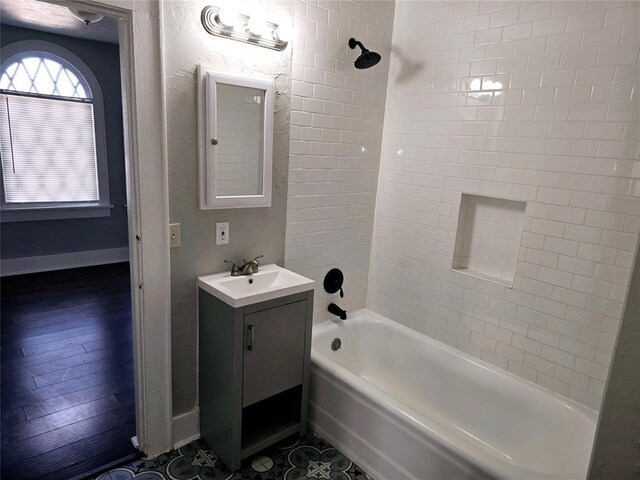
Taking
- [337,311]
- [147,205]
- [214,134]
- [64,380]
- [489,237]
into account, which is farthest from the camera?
[337,311]

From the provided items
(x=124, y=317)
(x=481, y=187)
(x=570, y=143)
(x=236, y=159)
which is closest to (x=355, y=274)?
(x=481, y=187)

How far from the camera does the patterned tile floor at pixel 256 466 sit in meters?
2.04

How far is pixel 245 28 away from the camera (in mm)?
2033

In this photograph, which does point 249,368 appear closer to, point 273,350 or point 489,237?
point 273,350

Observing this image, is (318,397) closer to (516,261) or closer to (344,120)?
(516,261)

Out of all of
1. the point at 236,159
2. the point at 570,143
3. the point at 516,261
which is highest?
the point at 570,143

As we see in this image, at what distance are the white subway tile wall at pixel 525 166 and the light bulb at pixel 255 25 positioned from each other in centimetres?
105

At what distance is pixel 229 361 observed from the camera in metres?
1.98

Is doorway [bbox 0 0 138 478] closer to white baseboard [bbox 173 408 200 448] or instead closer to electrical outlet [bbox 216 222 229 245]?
white baseboard [bbox 173 408 200 448]

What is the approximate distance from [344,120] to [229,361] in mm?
1579

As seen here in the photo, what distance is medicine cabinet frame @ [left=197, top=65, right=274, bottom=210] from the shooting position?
196cm

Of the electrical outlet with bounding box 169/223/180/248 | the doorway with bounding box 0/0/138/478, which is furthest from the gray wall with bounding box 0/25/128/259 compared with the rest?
the electrical outlet with bounding box 169/223/180/248

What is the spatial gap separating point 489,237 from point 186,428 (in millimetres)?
2012

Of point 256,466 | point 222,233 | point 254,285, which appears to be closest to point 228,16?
point 222,233
